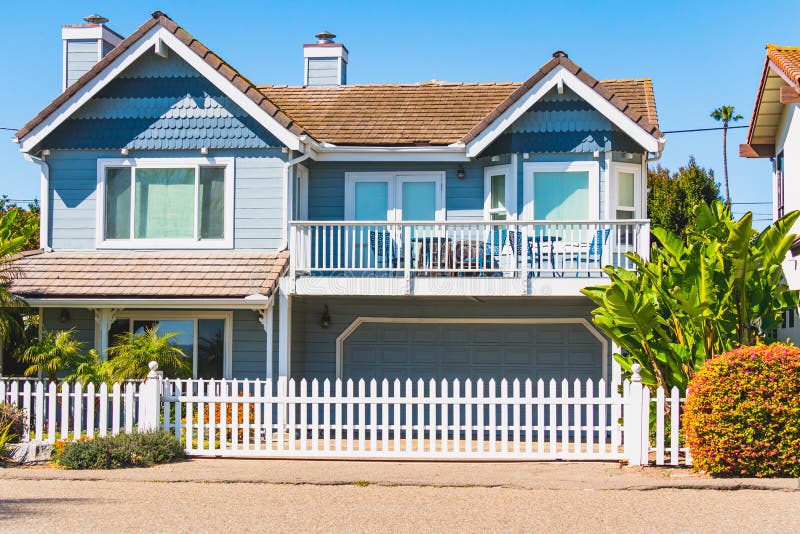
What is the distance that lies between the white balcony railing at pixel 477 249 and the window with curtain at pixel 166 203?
185 cm

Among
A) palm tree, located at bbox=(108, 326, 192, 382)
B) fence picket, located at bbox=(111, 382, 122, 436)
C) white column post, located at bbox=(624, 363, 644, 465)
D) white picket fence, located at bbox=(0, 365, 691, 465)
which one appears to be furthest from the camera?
palm tree, located at bbox=(108, 326, 192, 382)

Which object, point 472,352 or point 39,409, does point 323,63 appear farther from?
point 39,409

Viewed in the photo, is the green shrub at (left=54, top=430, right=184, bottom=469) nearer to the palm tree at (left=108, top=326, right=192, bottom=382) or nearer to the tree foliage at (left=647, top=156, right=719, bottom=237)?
the palm tree at (left=108, top=326, right=192, bottom=382)

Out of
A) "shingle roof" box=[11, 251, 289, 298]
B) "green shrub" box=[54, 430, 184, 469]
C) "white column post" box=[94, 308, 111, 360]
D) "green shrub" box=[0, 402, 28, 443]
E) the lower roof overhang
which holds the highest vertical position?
"shingle roof" box=[11, 251, 289, 298]

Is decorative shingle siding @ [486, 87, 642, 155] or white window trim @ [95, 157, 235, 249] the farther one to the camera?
white window trim @ [95, 157, 235, 249]

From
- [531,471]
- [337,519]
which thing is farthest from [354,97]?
[337,519]

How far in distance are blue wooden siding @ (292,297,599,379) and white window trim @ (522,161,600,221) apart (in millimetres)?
1787

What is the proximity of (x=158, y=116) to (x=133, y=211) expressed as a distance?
5.63ft

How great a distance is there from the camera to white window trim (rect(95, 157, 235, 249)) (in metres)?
18.1

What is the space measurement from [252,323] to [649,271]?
7.16m

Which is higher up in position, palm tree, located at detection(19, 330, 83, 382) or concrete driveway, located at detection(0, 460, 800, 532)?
palm tree, located at detection(19, 330, 83, 382)

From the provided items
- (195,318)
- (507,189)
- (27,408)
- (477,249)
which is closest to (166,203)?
(195,318)

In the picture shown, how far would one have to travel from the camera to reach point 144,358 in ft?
52.8

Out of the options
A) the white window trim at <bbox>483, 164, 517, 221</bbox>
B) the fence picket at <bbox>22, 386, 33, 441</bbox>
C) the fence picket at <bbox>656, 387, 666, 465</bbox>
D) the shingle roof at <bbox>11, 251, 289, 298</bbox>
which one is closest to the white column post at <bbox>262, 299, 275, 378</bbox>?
the shingle roof at <bbox>11, 251, 289, 298</bbox>
